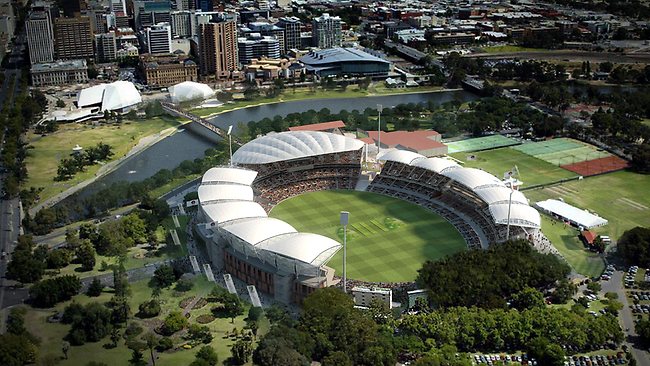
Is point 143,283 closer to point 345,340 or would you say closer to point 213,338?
point 213,338

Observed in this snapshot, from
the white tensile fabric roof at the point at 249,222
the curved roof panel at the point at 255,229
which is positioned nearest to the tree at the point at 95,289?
the white tensile fabric roof at the point at 249,222

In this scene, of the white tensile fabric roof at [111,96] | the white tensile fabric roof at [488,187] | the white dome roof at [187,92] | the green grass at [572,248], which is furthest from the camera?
the white dome roof at [187,92]

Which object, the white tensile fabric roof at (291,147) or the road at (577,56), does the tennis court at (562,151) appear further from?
the road at (577,56)

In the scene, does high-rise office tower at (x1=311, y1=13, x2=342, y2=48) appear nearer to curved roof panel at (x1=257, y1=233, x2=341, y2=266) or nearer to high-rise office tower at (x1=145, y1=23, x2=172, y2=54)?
high-rise office tower at (x1=145, y1=23, x2=172, y2=54)

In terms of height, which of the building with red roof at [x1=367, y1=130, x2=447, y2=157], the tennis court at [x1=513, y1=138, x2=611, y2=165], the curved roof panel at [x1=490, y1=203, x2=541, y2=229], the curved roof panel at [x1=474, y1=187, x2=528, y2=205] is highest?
the curved roof panel at [x1=474, y1=187, x2=528, y2=205]

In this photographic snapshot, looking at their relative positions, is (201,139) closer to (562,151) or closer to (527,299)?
(562,151)

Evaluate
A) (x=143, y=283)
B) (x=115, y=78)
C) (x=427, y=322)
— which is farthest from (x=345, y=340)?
(x=115, y=78)

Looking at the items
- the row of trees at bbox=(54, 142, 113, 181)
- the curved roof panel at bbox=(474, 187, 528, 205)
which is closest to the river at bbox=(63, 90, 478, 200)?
the row of trees at bbox=(54, 142, 113, 181)
